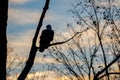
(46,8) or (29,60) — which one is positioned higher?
(46,8)

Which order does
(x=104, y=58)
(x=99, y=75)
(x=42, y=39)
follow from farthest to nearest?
(x=104, y=58) < (x=42, y=39) < (x=99, y=75)

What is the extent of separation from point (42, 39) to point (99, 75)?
13.7 ft
